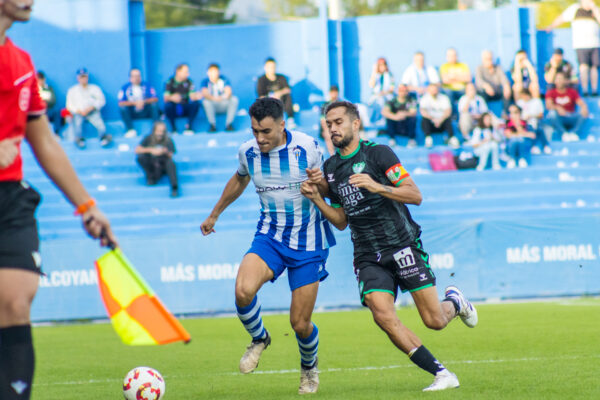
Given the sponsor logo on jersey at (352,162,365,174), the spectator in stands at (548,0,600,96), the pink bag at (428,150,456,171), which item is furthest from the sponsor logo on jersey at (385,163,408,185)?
the spectator in stands at (548,0,600,96)

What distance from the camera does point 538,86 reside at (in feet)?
74.0

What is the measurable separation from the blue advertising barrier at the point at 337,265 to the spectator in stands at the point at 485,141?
210 inches

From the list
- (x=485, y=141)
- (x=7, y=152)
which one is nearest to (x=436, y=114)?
(x=485, y=141)

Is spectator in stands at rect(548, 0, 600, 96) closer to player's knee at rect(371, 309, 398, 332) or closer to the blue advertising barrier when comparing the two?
the blue advertising barrier

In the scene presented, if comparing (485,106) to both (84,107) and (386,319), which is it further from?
(386,319)

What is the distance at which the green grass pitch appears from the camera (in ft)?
24.1

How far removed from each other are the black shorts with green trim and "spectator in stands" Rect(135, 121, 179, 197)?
14.4 meters

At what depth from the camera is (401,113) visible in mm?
22250

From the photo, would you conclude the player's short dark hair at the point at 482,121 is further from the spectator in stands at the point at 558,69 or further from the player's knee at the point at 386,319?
the player's knee at the point at 386,319

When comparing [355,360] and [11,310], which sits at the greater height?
[11,310]

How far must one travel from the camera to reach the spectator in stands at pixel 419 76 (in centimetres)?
2291

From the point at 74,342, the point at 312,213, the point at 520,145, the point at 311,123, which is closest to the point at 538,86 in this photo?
the point at 520,145

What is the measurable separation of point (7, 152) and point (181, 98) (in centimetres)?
1902

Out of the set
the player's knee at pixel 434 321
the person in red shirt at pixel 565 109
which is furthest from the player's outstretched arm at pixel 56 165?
the person in red shirt at pixel 565 109
